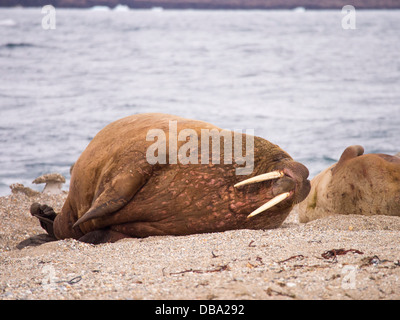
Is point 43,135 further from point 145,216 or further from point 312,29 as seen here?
point 312,29

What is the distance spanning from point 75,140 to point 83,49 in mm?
24421

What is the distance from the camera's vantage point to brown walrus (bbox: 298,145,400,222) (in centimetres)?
495

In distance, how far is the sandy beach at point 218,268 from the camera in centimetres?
264

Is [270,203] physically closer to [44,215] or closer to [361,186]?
[361,186]

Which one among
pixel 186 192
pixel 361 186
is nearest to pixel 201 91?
pixel 361 186

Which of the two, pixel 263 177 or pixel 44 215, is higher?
pixel 263 177

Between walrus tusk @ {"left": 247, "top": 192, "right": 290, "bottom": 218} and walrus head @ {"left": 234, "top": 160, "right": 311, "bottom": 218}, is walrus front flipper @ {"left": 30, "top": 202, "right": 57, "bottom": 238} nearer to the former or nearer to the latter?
walrus head @ {"left": 234, "top": 160, "right": 311, "bottom": 218}

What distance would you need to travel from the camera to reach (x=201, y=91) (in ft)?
64.6

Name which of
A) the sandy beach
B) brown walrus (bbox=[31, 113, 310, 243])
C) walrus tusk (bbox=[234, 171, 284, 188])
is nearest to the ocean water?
brown walrus (bbox=[31, 113, 310, 243])

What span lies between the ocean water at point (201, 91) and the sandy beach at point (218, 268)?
499 centimetres

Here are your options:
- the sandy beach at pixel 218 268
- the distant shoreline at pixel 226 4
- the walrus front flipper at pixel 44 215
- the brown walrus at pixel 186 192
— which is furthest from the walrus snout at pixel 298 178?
the distant shoreline at pixel 226 4

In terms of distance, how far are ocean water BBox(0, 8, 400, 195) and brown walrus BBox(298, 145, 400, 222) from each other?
14.4 ft

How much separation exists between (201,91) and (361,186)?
14.9m

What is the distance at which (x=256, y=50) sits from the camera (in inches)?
1371
